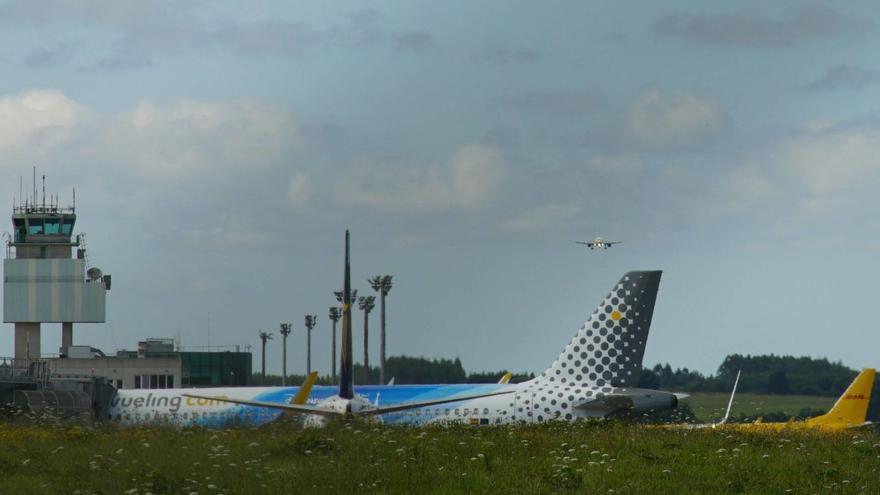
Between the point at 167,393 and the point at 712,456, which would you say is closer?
the point at 712,456

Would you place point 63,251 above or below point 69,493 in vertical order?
above

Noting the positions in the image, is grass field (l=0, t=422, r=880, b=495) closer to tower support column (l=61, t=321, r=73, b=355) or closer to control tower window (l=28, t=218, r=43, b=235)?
control tower window (l=28, t=218, r=43, b=235)

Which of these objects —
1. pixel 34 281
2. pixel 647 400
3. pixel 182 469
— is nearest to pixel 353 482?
pixel 182 469

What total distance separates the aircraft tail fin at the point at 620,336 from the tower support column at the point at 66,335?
2661 inches

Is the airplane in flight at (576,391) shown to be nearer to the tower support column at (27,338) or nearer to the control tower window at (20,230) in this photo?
the tower support column at (27,338)

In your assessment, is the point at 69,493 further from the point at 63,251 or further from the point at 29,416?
the point at 63,251

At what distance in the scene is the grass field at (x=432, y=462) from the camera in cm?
2728

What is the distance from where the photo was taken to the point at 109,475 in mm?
27703

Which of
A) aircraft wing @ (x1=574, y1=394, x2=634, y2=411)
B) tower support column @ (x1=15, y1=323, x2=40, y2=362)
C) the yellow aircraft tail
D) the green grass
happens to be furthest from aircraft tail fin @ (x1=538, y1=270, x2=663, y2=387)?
the green grass

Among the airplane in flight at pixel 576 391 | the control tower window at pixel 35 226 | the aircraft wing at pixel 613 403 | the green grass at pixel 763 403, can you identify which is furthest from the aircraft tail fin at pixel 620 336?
the green grass at pixel 763 403

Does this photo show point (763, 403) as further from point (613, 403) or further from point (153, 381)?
point (613, 403)

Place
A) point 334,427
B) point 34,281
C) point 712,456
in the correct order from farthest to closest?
point 34,281 → point 334,427 → point 712,456

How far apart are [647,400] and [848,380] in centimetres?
9385

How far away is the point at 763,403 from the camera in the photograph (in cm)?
12575
